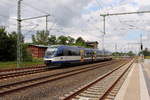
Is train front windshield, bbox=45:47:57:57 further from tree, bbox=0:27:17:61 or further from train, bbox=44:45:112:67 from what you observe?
tree, bbox=0:27:17:61

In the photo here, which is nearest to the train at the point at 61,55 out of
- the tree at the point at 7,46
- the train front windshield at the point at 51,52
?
the train front windshield at the point at 51,52

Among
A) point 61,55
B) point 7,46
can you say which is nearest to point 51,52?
point 61,55

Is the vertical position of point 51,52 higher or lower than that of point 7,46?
lower

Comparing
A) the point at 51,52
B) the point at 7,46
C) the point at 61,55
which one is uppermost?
the point at 7,46

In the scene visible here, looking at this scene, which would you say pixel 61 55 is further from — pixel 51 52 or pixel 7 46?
pixel 7 46

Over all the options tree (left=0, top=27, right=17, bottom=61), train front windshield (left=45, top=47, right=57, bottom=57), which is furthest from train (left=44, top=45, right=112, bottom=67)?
tree (left=0, top=27, right=17, bottom=61)

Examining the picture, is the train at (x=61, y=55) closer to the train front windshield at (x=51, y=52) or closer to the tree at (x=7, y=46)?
the train front windshield at (x=51, y=52)

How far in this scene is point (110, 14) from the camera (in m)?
21.3

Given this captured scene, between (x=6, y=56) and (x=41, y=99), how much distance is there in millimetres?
30637

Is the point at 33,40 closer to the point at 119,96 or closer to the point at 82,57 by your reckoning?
the point at 82,57

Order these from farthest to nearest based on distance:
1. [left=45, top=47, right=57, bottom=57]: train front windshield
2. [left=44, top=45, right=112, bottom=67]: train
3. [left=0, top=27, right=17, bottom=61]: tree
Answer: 1. [left=0, top=27, right=17, bottom=61]: tree
2. [left=45, top=47, right=57, bottom=57]: train front windshield
3. [left=44, top=45, right=112, bottom=67]: train

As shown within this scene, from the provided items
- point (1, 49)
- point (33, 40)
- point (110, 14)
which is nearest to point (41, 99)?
point (110, 14)

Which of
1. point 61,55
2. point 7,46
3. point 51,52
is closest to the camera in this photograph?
point 51,52

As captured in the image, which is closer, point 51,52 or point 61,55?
point 51,52
